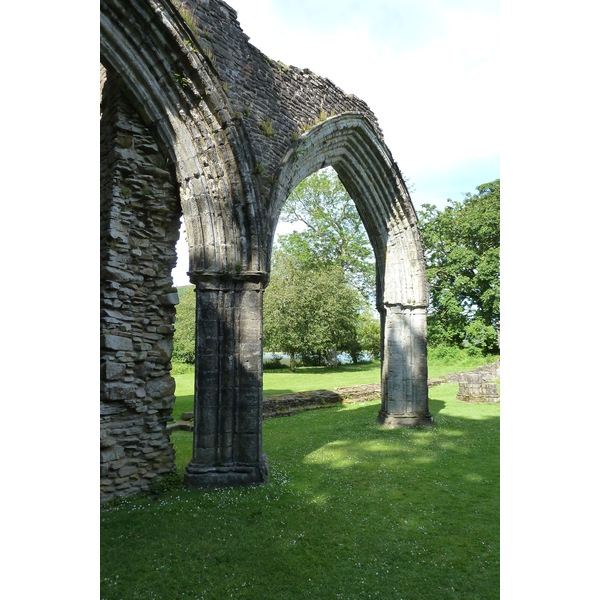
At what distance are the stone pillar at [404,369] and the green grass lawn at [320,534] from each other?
2.21m

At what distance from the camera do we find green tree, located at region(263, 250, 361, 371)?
22.4m

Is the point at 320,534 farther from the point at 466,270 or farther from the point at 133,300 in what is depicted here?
the point at 466,270

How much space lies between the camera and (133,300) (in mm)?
4980

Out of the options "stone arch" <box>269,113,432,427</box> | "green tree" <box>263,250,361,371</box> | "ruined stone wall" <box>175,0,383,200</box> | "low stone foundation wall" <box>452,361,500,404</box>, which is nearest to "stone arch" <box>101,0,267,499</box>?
"ruined stone wall" <box>175,0,383,200</box>

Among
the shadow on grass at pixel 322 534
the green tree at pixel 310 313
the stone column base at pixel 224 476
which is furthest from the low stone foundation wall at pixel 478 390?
the green tree at pixel 310 313

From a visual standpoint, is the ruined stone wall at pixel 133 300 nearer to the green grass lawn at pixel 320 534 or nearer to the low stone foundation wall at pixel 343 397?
the green grass lawn at pixel 320 534

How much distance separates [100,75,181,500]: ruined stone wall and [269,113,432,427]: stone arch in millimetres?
3681

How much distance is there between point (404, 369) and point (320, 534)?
5391 mm

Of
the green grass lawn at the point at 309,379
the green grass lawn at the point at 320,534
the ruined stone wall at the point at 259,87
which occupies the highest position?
the ruined stone wall at the point at 259,87

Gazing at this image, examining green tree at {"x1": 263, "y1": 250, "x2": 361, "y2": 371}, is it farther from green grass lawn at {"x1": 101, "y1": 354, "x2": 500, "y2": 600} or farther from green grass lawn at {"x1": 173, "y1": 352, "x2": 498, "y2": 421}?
green grass lawn at {"x1": 101, "y1": 354, "x2": 500, "y2": 600}

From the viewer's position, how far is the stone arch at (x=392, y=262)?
855cm

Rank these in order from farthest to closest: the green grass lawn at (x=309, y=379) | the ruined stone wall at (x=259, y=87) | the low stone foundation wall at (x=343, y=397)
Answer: the green grass lawn at (x=309, y=379) < the low stone foundation wall at (x=343, y=397) < the ruined stone wall at (x=259, y=87)

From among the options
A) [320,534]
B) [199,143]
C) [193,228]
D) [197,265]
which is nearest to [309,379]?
[197,265]

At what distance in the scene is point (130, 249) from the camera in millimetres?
4977
